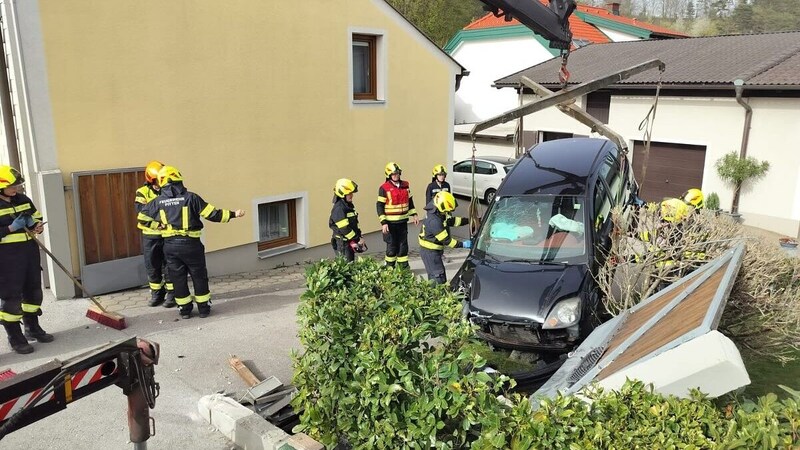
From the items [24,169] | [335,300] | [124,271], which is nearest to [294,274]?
[124,271]

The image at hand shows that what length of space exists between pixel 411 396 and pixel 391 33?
9.26 meters

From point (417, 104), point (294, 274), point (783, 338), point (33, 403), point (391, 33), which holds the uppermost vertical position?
point (391, 33)

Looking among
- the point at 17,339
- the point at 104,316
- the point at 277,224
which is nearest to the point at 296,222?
the point at 277,224

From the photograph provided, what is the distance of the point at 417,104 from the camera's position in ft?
38.8

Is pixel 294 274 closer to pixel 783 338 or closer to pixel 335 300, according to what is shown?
pixel 335 300

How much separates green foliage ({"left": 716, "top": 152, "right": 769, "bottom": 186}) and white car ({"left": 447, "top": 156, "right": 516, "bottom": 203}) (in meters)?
6.03

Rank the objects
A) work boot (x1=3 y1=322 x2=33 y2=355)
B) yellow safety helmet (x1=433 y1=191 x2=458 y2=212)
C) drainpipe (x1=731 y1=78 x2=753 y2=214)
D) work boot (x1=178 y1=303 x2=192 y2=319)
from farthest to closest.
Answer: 1. drainpipe (x1=731 y1=78 x2=753 y2=214)
2. yellow safety helmet (x1=433 y1=191 x2=458 y2=212)
3. work boot (x1=178 y1=303 x2=192 y2=319)
4. work boot (x1=3 y1=322 x2=33 y2=355)

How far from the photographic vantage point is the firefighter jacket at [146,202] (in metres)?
7.29

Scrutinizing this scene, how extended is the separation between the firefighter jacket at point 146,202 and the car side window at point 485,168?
1256 centimetres

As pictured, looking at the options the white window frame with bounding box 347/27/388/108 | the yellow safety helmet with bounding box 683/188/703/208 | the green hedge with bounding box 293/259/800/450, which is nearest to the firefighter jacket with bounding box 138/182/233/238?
the green hedge with bounding box 293/259/800/450

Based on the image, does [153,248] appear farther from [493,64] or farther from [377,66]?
[493,64]

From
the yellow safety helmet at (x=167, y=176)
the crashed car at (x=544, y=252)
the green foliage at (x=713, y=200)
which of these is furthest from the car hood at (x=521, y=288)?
the green foliage at (x=713, y=200)

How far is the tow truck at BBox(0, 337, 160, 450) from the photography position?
2.59m

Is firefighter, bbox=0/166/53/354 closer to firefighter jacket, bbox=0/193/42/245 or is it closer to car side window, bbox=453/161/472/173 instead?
firefighter jacket, bbox=0/193/42/245
